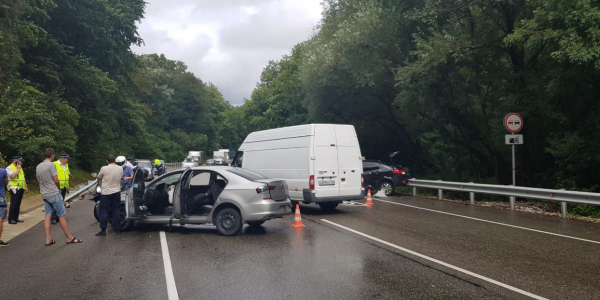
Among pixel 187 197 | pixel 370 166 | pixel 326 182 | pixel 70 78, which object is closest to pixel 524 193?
pixel 326 182

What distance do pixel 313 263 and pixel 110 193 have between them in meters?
5.11

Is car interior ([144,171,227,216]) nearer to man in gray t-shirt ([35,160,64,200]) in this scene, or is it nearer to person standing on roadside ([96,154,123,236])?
person standing on roadside ([96,154,123,236])

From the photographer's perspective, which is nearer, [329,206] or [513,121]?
[329,206]

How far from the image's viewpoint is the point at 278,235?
956 cm

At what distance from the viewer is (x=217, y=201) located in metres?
9.62

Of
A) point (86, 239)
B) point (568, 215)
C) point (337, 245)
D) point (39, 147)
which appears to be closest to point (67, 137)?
point (39, 147)

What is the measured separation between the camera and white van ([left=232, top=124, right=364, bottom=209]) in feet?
41.2

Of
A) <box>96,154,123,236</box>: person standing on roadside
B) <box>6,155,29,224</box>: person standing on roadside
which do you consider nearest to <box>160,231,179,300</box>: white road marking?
<box>96,154,123,236</box>: person standing on roadside

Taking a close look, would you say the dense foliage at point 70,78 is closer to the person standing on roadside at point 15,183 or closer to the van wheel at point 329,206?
the person standing on roadside at point 15,183

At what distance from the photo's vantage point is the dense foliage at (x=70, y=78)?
19.1 m

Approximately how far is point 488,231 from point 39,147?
57.6 ft

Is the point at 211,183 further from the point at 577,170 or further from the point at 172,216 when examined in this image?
the point at 577,170

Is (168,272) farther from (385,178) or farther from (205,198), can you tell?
(385,178)

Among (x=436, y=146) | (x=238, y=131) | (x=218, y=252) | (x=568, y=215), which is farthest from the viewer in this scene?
(x=238, y=131)
